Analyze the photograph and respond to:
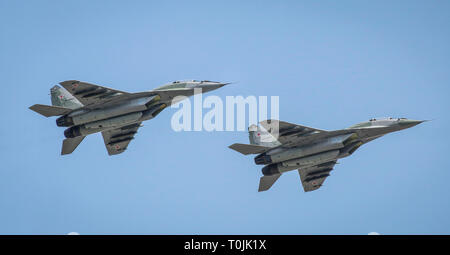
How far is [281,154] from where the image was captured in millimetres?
51531

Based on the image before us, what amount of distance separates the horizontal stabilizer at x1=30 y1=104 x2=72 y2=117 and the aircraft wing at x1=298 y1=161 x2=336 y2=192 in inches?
710

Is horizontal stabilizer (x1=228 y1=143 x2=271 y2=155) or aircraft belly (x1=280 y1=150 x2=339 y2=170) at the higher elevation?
horizontal stabilizer (x1=228 y1=143 x2=271 y2=155)

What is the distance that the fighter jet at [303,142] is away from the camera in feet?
166

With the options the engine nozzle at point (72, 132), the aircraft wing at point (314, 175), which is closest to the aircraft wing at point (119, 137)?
the engine nozzle at point (72, 132)

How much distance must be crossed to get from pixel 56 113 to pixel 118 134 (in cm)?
709

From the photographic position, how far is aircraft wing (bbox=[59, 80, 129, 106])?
50.8 m

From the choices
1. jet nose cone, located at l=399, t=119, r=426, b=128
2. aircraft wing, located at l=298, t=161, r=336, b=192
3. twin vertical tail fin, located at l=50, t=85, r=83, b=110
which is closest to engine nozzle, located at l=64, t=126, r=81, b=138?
twin vertical tail fin, located at l=50, t=85, r=83, b=110

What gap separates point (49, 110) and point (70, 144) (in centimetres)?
468

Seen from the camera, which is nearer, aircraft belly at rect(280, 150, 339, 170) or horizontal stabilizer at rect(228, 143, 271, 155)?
horizontal stabilizer at rect(228, 143, 271, 155)

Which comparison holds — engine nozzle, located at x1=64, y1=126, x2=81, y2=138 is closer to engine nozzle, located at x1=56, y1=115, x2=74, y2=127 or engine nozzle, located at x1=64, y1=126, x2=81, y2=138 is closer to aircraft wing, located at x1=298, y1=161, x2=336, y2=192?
engine nozzle, located at x1=56, y1=115, x2=74, y2=127

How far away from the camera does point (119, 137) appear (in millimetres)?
57312

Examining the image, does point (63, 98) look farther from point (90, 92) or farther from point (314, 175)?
point (314, 175)

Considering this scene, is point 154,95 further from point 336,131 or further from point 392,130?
point 392,130

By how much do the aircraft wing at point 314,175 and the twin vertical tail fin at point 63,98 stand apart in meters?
17.3
